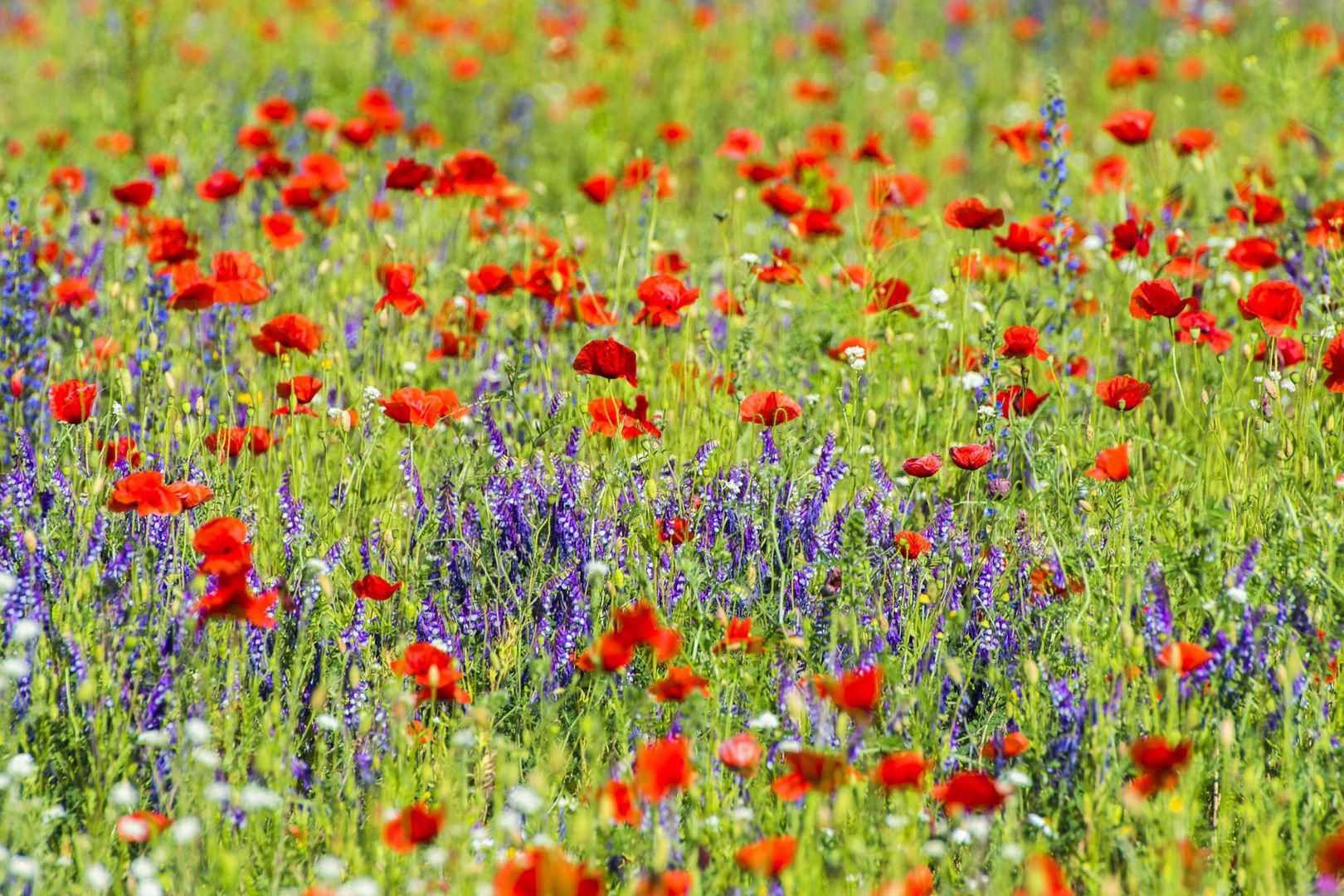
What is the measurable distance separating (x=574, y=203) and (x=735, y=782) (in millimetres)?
3885

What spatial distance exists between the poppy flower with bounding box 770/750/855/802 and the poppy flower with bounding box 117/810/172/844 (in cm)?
79

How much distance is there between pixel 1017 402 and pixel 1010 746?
1103 mm

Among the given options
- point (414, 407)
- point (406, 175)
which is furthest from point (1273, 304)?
point (406, 175)

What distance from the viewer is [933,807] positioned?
1.92 meters

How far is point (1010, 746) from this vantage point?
1.92m

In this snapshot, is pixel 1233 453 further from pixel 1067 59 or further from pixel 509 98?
pixel 1067 59

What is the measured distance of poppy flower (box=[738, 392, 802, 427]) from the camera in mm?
2404

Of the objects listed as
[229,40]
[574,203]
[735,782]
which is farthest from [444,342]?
[229,40]

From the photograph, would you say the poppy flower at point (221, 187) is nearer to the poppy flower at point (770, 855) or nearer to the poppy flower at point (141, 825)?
the poppy flower at point (141, 825)

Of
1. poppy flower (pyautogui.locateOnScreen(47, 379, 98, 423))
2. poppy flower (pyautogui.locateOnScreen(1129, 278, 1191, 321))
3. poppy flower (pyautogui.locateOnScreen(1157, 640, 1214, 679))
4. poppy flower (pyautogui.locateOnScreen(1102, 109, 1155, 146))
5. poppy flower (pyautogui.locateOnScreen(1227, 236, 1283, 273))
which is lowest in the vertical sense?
poppy flower (pyautogui.locateOnScreen(1157, 640, 1214, 679))

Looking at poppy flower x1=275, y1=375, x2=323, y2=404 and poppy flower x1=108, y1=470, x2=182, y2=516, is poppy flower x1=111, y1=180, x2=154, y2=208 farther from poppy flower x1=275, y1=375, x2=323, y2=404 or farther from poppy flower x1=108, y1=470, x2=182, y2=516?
poppy flower x1=108, y1=470, x2=182, y2=516

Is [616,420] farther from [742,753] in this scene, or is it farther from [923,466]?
[742,753]

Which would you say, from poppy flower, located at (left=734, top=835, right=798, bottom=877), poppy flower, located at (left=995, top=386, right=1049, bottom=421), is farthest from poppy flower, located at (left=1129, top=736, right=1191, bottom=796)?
poppy flower, located at (left=995, top=386, right=1049, bottom=421)

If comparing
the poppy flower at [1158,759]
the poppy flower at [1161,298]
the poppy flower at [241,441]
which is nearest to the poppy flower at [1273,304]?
the poppy flower at [1161,298]
